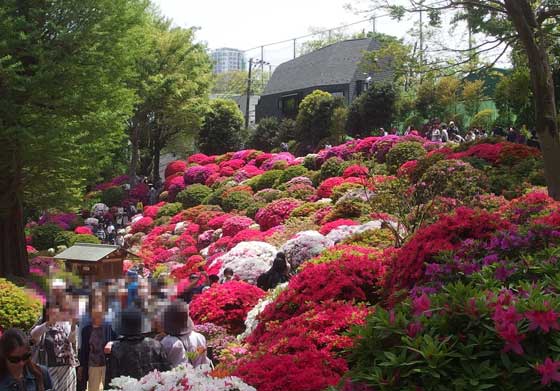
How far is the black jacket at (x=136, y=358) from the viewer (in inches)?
230

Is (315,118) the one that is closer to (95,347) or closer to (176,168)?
(176,168)

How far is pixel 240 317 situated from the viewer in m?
9.90

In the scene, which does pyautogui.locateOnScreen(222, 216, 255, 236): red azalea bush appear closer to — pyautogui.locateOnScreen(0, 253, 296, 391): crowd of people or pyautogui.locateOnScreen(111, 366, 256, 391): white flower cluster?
pyautogui.locateOnScreen(0, 253, 296, 391): crowd of people

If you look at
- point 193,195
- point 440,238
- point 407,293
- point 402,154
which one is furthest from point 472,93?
point 407,293

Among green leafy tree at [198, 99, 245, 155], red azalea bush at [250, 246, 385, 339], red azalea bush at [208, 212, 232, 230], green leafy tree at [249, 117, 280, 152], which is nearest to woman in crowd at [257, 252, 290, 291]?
red azalea bush at [250, 246, 385, 339]

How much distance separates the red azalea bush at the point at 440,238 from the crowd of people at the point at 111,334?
2.07m

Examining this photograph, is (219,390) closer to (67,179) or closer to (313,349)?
(313,349)

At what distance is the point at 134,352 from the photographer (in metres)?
5.88

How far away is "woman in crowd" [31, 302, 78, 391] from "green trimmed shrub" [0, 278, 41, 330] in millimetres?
4598

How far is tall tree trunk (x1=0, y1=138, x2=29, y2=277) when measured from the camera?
52.5 ft

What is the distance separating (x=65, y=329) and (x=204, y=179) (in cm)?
2568

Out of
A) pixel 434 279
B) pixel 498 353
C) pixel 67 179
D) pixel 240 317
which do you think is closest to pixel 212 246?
pixel 67 179

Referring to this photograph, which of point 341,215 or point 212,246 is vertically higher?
point 341,215

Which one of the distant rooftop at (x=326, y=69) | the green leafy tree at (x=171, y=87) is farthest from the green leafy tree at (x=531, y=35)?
the distant rooftop at (x=326, y=69)
